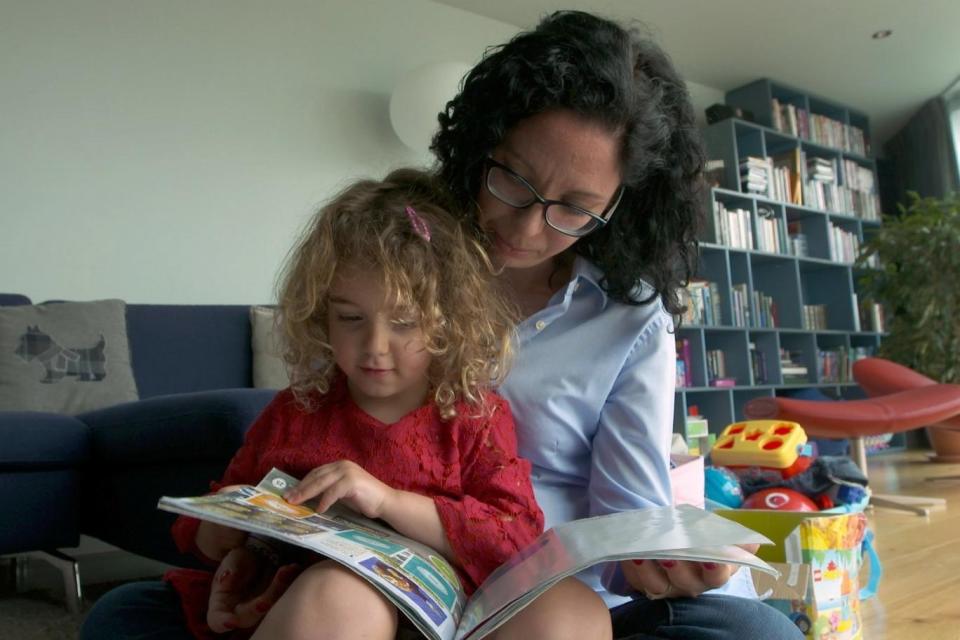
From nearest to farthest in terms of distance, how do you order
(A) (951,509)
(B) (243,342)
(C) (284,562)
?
(C) (284,562) < (B) (243,342) < (A) (951,509)

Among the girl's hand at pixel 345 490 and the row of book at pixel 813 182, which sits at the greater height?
the row of book at pixel 813 182

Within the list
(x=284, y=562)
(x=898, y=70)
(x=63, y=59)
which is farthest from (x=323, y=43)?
(x=898, y=70)

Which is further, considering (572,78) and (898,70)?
(898,70)

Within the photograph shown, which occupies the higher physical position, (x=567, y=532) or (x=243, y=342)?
(x=243, y=342)

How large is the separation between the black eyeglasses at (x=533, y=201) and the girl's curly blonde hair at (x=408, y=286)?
0.07 metres

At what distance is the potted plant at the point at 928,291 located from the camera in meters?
4.62

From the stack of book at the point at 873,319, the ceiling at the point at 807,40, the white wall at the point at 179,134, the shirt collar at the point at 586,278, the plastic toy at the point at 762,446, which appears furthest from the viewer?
the stack of book at the point at 873,319

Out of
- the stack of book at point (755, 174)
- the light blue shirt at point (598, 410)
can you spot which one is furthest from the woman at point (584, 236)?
the stack of book at point (755, 174)

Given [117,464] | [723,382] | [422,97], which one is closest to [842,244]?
[723,382]

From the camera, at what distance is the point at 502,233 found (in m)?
0.98

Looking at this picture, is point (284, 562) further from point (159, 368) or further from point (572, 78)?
point (159, 368)

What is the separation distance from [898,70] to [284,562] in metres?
5.63

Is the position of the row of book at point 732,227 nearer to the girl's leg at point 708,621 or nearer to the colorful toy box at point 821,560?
the colorful toy box at point 821,560

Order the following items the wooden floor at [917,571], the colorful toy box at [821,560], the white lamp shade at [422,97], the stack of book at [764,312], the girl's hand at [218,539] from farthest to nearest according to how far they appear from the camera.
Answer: the stack of book at [764,312], the white lamp shade at [422,97], the wooden floor at [917,571], the colorful toy box at [821,560], the girl's hand at [218,539]
